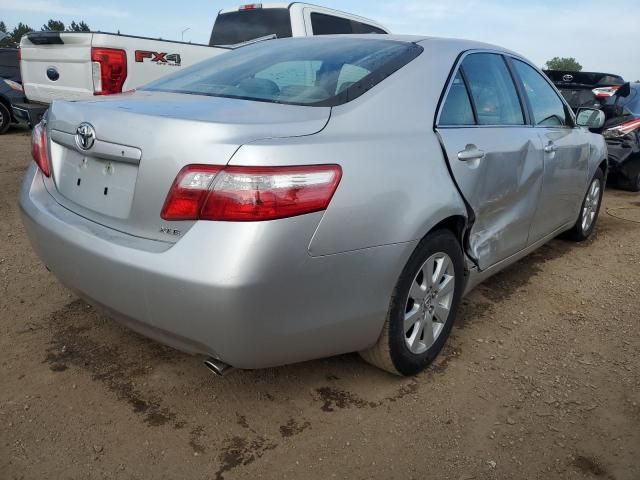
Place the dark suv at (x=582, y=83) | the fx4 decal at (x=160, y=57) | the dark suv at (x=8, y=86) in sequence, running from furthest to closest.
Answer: the dark suv at (x=8, y=86), the dark suv at (x=582, y=83), the fx4 decal at (x=160, y=57)

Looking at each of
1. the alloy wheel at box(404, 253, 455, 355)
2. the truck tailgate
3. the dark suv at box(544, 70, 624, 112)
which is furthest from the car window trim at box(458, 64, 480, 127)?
the dark suv at box(544, 70, 624, 112)

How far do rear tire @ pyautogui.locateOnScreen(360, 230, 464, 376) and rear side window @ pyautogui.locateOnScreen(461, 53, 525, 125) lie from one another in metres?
0.81

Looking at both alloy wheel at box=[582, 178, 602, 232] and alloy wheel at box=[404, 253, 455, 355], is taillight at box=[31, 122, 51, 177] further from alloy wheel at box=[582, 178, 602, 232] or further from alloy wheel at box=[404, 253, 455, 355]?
alloy wheel at box=[582, 178, 602, 232]

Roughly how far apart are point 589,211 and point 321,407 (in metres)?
3.57

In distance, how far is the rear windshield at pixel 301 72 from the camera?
2.29 m

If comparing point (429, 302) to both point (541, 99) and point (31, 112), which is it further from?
point (31, 112)

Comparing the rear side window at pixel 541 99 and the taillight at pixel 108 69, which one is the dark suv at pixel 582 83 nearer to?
the rear side window at pixel 541 99

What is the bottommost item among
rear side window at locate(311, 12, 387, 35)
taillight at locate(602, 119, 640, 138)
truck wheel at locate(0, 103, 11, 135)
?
truck wheel at locate(0, 103, 11, 135)

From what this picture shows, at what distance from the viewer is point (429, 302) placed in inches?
100

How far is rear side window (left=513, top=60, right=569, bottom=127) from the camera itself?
3.50 meters

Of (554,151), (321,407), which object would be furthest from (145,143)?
(554,151)

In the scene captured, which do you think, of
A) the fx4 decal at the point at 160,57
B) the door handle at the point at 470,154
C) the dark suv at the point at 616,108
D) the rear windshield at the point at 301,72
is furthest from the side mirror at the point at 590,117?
the fx4 decal at the point at 160,57

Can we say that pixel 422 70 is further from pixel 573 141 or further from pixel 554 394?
pixel 573 141

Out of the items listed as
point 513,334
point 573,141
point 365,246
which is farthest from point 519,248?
point 365,246
